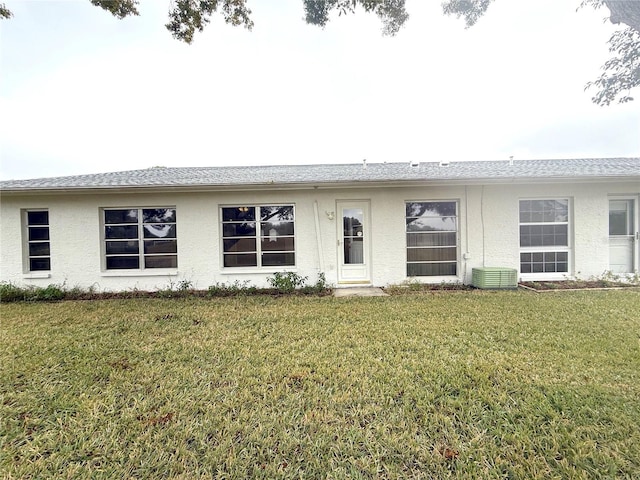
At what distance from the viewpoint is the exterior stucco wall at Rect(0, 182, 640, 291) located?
26.1 ft

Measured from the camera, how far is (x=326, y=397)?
2.91 metres

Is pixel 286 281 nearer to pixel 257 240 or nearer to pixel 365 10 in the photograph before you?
pixel 257 240

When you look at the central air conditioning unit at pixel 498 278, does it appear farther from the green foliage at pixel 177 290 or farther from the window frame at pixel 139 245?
the window frame at pixel 139 245

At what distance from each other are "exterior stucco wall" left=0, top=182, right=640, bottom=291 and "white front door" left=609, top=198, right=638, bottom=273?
28cm

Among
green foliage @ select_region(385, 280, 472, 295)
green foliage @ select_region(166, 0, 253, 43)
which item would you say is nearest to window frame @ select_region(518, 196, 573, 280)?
green foliage @ select_region(385, 280, 472, 295)

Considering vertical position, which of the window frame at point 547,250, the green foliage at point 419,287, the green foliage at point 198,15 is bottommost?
the green foliage at point 419,287

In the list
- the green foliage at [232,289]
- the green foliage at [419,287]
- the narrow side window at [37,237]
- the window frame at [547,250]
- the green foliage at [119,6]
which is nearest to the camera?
the green foliage at [119,6]

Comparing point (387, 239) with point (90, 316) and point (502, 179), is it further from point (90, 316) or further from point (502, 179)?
point (90, 316)

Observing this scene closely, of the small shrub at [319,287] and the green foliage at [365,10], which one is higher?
the green foliage at [365,10]

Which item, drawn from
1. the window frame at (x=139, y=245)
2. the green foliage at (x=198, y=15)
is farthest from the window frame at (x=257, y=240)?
the green foliage at (x=198, y=15)

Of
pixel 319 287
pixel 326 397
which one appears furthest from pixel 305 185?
pixel 326 397

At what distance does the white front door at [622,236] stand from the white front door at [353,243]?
6.99 m

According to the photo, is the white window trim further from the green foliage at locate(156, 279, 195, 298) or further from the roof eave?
the green foliage at locate(156, 279, 195, 298)

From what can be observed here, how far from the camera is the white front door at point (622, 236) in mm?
8086
